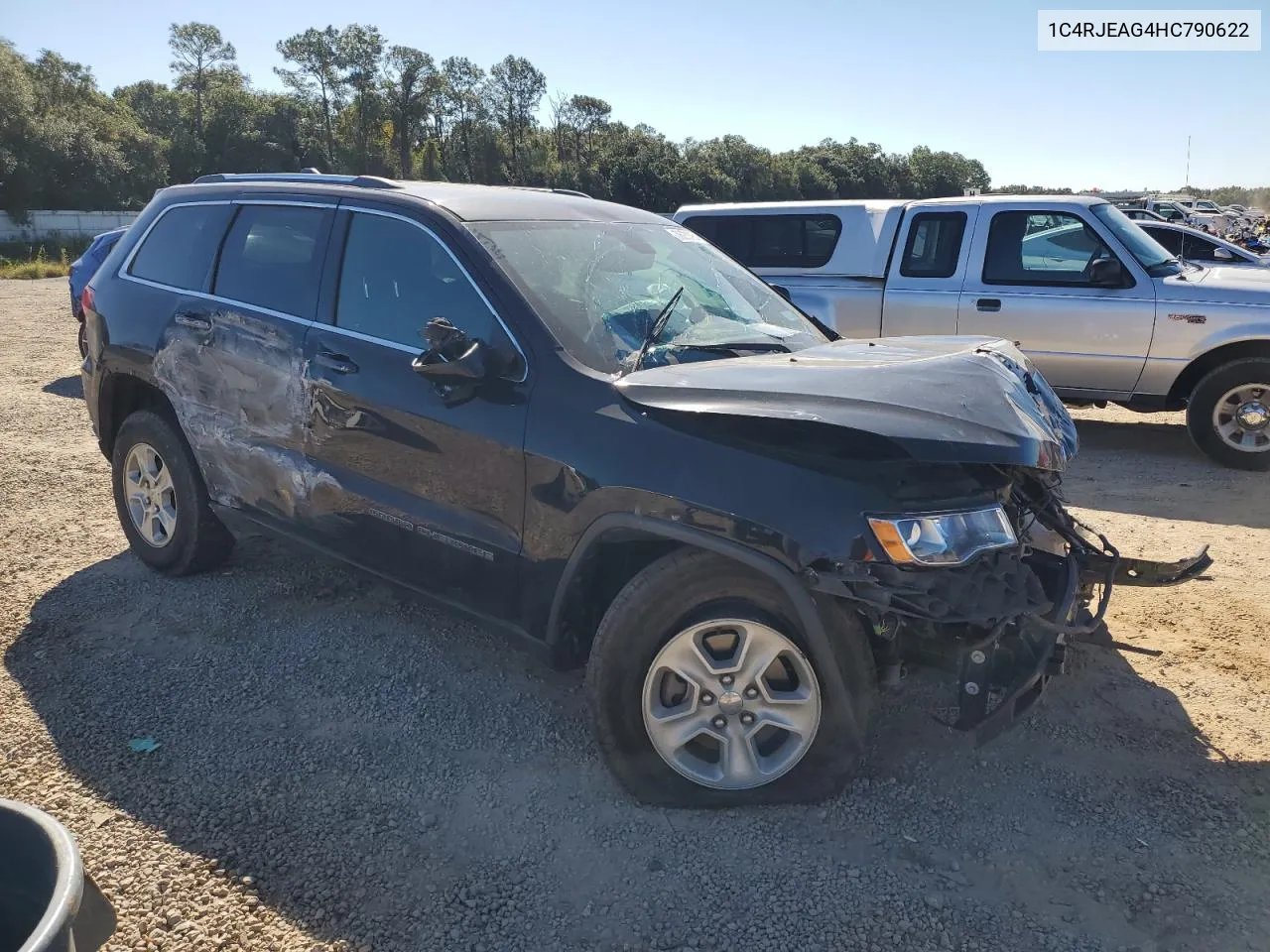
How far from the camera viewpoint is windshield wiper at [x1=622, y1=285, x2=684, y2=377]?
3.26 meters

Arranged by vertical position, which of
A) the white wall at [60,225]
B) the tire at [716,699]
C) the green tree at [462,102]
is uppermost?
the green tree at [462,102]

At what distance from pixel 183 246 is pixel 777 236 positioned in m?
5.38

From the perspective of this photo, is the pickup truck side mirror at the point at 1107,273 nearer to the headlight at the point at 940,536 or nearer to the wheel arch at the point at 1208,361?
the wheel arch at the point at 1208,361

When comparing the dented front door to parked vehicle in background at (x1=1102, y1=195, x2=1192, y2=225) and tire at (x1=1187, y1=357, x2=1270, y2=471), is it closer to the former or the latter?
tire at (x1=1187, y1=357, x2=1270, y2=471)

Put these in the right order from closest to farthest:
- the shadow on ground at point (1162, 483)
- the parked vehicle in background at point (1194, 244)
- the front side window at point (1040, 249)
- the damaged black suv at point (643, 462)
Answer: the damaged black suv at point (643, 462), the shadow on ground at point (1162, 483), the front side window at point (1040, 249), the parked vehicle in background at point (1194, 244)

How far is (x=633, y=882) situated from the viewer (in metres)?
2.73

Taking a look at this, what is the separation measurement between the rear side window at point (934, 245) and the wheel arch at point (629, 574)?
18.7 ft

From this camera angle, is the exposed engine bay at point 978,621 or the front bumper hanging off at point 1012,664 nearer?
the exposed engine bay at point 978,621

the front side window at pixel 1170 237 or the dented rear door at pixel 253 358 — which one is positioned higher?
the front side window at pixel 1170 237

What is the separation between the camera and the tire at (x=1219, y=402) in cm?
690

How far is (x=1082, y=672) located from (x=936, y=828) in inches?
53.3

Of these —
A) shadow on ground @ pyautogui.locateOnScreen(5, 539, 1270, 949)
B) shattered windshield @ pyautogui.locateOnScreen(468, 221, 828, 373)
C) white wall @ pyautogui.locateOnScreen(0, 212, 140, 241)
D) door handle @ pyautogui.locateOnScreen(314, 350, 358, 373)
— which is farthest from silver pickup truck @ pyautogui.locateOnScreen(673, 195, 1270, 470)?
white wall @ pyautogui.locateOnScreen(0, 212, 140, 241)

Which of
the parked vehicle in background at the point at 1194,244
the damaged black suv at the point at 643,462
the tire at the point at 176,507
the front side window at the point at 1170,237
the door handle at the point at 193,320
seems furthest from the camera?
the front side window at the point at 1170,237

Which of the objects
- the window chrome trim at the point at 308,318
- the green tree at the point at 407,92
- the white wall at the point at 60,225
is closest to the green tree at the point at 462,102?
the green tree at the point at 407,92
